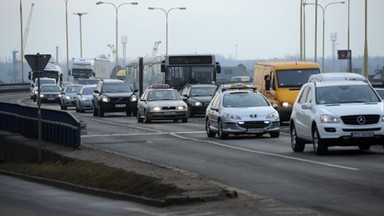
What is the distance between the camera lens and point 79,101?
228ft

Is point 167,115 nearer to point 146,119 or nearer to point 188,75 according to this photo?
point 146,119

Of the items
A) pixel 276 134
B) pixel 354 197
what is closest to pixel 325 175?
pixel 354 197

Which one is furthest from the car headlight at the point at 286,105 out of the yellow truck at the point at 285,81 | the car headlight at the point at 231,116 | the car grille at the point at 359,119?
the car grille at the point at 359,119

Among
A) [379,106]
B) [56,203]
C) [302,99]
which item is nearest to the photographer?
[56,203]

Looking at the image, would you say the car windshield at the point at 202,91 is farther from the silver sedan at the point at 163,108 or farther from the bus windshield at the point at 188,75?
the silver sedan at the point at 163,108

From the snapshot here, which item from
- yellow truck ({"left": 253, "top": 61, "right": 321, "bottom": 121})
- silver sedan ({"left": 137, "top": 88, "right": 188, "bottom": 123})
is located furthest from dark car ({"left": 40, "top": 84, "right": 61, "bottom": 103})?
yellow truck ({"left": 253, "top": 61, "right": 321, "bottom": 121})

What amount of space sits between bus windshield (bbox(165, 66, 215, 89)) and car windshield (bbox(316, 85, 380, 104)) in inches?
1287

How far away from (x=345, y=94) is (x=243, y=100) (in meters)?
9.03

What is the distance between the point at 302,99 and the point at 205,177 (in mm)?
8426

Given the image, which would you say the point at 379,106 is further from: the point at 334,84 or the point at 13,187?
the point at 13,187

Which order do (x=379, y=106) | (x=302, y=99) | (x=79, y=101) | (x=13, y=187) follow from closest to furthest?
(x=13, y=187) → (x=379, y=106) → (x=302, y=99) → (x=79, y=101)

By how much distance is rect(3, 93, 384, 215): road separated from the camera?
17156 millimetres

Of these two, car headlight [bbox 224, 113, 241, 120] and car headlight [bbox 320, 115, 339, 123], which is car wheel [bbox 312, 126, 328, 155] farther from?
car headlight [bbox 224, 113, 241, 120]

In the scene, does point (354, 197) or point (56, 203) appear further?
point (56, 203)
